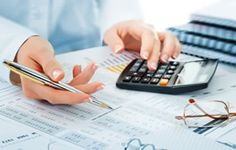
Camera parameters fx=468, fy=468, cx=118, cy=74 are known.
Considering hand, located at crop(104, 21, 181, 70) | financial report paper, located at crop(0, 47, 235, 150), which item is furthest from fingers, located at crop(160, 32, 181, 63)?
financial report paper, located at crop(0, 47, 235, 150)

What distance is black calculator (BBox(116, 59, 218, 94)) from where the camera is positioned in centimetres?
62

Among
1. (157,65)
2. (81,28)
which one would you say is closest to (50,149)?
(157,65)

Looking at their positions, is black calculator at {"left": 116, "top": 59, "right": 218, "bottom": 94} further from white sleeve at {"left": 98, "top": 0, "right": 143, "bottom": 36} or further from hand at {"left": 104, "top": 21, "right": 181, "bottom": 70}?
white sleeve at {"left": 98, "top": 0, "right": 143, "bottom": 36}

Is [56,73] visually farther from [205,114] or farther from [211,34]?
[211,34]

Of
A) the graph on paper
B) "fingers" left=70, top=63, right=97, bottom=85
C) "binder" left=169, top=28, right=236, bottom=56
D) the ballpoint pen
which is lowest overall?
the graph on paper

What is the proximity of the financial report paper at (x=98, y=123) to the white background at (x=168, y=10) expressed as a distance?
500 mm

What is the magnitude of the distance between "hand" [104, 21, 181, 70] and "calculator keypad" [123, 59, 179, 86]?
1cm

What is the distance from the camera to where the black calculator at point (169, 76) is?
0.62m

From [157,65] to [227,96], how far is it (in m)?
0.12

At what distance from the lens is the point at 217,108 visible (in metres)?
0.58

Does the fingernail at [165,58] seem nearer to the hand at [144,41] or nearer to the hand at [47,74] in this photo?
the hand at [144,41]

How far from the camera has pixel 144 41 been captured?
2.45ft

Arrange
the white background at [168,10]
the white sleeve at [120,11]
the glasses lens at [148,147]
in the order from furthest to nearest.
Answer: the white background at [168,10]
the white sleeve at [120,11]
the glasses lens at [148,147]

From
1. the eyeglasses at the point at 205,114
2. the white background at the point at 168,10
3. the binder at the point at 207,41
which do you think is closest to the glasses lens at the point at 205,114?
the eyeglasses at the point at 205,114
